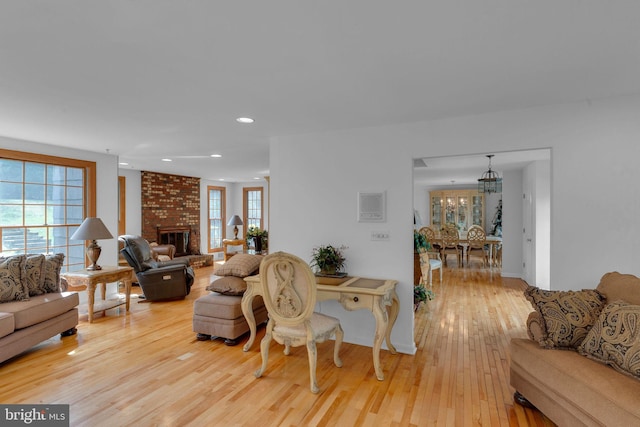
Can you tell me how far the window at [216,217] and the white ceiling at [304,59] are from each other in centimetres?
614

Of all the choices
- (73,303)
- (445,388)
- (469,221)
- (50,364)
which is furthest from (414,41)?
(469,221)

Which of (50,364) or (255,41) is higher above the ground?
(255,41)

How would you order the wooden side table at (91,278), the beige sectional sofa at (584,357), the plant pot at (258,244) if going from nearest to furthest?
the beige sectional sofa at (584,357), the wooden side table at (91,278), the plant pot at (258,244)

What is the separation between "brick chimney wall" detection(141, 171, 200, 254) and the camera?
24.7 feet

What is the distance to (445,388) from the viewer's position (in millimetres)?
2596

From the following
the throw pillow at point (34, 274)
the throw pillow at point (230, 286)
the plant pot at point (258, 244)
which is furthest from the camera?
the plant pot at point (258, 244)

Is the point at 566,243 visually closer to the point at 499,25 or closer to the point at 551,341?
the point at 551,341

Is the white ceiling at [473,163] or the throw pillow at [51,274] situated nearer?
the throw pillow at [51,274]

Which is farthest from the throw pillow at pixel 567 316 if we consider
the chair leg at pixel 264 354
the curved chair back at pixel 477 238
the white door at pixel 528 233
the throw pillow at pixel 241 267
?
the curved chair back at pixel 477 238

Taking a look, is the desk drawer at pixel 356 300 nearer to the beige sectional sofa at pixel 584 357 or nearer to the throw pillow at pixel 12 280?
the beige sectional sofa at pixel 584 357

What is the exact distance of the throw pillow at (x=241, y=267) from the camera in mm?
3753

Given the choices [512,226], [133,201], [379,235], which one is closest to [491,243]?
[512,226]

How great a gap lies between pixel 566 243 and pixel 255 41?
9.24 feet

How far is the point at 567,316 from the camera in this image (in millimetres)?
2223
